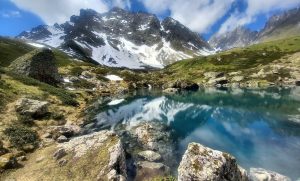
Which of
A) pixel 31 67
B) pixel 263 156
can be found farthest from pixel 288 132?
pixel 31 67

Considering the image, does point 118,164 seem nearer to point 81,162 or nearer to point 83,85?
point 81,162

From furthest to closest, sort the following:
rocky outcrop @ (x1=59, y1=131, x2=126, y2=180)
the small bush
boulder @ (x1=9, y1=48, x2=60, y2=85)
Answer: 1. boulder @ (x1=9, y1=48, x2=60, y2=85)
2. the small bush
3. rocky outcrop @ (x1=59, y1=131, x2=126, y2=180)

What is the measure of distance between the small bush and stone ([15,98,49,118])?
7.32m

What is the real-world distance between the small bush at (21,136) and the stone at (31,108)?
24.0 ft

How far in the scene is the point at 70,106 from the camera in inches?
2689

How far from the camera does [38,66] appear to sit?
9400 centimetres

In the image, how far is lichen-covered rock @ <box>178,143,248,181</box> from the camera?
818 inches

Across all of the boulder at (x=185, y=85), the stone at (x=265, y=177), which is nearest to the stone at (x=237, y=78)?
the boulder at (x=185, y=85)

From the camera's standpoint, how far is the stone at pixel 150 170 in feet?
97.7

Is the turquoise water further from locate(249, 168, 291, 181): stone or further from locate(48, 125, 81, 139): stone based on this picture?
locate(48, 125, 81, 139): stone

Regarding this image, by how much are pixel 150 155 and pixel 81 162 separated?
9.95 meters

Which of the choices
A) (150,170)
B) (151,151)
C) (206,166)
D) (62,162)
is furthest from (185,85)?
(206,166)

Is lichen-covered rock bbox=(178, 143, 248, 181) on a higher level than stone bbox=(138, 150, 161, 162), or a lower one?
higher

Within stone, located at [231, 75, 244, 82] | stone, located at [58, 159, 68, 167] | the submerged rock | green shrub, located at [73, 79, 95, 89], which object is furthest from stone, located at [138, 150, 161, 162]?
stone, located at [231, 75, 244, 82]
